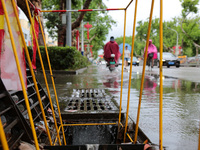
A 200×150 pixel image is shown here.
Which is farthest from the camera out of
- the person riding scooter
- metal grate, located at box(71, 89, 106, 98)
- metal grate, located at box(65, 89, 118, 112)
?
the person riding scooter

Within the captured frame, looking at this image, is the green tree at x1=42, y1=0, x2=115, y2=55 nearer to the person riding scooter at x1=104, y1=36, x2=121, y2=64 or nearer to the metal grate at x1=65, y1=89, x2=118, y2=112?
the person riding scooter at x1=104, y1=36, x2=121, y2=64

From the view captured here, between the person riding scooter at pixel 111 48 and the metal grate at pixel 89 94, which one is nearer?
the metal grate at pixel 89 94

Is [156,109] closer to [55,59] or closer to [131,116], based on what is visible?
[131,116]

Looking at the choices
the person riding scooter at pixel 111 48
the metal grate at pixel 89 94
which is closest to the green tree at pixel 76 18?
the person riding scooter at pixel 111 48

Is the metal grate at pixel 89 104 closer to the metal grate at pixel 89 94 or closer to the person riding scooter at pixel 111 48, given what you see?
the metal grate at pixel 89 94

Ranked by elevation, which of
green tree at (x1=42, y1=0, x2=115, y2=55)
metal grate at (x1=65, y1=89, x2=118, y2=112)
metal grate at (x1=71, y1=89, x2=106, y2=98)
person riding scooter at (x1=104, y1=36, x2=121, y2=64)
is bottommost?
metal grate at (x1=71, y1=89, x2=106, y2=98)

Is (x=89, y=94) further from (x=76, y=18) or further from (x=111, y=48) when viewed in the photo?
(x=76, y=18)

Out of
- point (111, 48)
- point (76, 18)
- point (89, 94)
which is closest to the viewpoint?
point (89, 94)

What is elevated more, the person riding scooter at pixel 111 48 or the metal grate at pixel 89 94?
the person riding scooter at pixel 111 48

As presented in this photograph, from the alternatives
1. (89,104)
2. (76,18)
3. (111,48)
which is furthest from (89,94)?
(76,18)

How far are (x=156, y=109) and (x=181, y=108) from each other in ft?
1.43

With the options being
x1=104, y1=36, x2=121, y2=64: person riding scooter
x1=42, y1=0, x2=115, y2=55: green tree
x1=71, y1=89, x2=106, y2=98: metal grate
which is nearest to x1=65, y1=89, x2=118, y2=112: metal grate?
x1=71, y1=89, x2=106, y2=98: metal grate

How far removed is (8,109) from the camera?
6.41 feet

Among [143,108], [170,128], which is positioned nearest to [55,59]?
[143,108]
